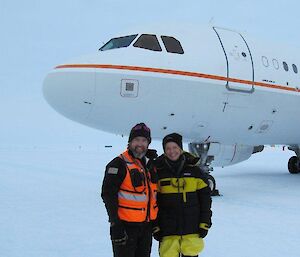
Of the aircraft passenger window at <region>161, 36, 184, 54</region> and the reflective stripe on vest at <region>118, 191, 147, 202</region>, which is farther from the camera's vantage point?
the aircraft passenger window at <region>161, 36, 184, 54</region>

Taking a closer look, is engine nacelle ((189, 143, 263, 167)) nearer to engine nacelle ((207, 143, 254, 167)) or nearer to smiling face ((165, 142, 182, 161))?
engine nacelle ((207, 143, 254, 167))

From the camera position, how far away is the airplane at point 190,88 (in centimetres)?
858

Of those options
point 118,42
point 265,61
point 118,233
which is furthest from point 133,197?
point 265,61

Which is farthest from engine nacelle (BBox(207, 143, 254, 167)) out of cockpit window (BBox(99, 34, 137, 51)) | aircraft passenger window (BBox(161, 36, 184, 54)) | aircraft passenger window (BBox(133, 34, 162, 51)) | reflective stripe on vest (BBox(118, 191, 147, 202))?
reflective stripe on vest (BBox(118, 191, 147, 202))

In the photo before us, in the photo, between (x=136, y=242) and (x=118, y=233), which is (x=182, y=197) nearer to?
(x=136, y=242)

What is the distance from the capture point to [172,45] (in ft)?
31.6

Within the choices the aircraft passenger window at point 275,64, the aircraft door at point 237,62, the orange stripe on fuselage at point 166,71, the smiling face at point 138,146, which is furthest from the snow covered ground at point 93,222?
the aircraft passenger window at point 275,64

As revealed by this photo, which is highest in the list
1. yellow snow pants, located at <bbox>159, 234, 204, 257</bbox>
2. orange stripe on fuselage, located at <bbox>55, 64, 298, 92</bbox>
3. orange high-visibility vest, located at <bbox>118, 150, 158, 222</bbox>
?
orange stripe on fuselage, located at <bbox>55, 64, 298, 92</bbox>

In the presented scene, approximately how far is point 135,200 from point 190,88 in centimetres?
584

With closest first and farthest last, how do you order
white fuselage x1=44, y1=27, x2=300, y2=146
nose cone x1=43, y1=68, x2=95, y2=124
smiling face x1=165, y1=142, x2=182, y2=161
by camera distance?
smiling face x1=165, y1=142, x2=182, y2=161 → nose cone x1=43, y1=68, x2=95, y2=124 → white fuselage x1=44, y1=27, x2=300, y2=146

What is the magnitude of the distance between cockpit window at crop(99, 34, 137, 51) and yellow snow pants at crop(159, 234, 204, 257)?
20.6 feet

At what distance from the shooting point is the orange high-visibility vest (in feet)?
12.8

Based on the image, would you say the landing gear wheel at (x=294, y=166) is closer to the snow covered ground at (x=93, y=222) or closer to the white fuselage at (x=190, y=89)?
the snow covered ground at (x=93, y=222)

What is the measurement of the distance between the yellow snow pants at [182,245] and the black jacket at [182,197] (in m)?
0.06
